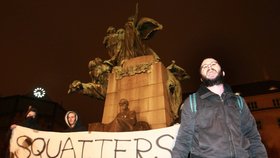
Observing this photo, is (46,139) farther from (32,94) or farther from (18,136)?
(32,94)

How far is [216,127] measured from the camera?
107 inches

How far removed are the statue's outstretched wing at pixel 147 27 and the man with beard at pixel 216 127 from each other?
7.94 m

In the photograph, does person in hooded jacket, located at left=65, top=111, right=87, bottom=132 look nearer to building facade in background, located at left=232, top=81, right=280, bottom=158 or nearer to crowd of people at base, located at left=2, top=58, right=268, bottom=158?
crowd of people at base, located at left=2, top=58, right=268, bottom=158

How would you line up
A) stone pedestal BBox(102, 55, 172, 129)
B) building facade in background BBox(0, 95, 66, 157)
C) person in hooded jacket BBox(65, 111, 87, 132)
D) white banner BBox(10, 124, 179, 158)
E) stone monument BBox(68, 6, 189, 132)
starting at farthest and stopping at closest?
building facade in background BBox(0, 95, 66, 157), stone monument BBox(68, 6, 189, 132), stone pedestal BBox(102, 55, 172, 129), person in hooded jacket BBox(65, 111, 87, 132), white banner BBox(10, 124, 179, 158)

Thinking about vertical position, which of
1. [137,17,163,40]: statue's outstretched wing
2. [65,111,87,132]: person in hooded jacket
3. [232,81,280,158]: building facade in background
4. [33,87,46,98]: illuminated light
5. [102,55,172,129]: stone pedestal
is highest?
[33,87,46,98]: illuminated light

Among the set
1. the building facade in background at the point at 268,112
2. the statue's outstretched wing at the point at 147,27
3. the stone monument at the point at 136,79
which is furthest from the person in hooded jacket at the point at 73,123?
the building facade in background at the point at 268,112

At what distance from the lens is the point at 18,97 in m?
47.1

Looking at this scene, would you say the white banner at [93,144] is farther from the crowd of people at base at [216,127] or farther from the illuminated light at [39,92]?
the illuminated light at [39,92]

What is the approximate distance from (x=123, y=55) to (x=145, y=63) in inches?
57.6

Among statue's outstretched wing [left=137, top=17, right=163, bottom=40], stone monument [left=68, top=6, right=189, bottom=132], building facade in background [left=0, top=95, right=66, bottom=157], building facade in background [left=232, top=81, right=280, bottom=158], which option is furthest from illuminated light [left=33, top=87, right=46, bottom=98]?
statue's outstretched wing [left=137, top=17, right=163, bottom=40]

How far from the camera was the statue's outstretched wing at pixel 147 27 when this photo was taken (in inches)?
424

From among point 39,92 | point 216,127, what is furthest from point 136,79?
point 39,92

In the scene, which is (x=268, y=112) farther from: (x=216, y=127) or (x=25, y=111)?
(x=216, y=127)

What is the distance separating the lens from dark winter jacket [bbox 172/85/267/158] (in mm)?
2611
